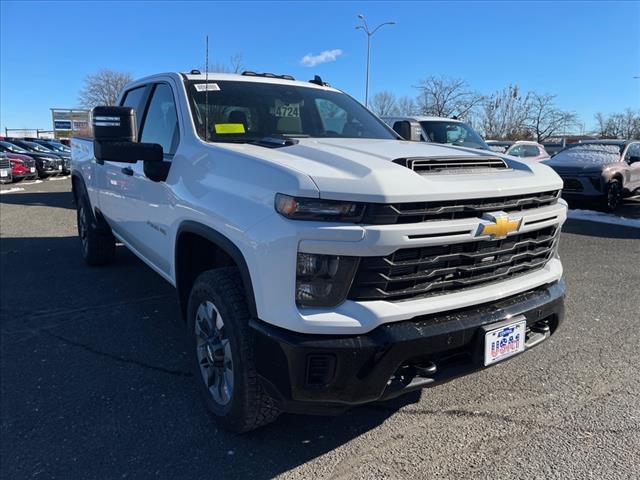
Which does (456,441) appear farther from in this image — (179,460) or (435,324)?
(179,460)

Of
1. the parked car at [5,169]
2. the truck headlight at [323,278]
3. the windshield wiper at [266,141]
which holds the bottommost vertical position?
the parked car at [5,169]

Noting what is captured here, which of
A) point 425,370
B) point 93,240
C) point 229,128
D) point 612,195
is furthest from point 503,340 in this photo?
point 612,195

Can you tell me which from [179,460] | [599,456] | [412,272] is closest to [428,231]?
[412,272]

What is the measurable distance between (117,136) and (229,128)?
0.68m

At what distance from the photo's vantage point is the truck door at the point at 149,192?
3.41 m

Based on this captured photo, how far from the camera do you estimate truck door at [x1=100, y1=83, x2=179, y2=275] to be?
3.41 metres

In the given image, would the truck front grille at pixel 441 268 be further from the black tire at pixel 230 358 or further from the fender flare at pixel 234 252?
the black tire at pixel 230 358

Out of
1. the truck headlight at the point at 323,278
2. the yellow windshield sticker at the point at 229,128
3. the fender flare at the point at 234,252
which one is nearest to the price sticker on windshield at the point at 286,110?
the yellow windshield sticker at the point at 229,128

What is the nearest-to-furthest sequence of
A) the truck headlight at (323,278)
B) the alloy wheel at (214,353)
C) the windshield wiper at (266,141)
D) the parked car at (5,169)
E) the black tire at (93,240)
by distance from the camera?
the truck headlight at (323,278)
the alloy wheel at (214,353)
the windshield wiper at (266,141)
the black tire at (93,240)
the parked car at (5,169)

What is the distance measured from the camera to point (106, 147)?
117 inches

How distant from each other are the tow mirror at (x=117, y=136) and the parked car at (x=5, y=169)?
1758 cm

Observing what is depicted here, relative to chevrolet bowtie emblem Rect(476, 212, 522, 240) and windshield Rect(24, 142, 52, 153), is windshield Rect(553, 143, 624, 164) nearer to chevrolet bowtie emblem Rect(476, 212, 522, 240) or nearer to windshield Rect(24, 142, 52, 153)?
chevrolet bowtie emblem Rect(476, 212, 522, 240)

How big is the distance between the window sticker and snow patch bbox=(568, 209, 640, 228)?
8.68 meters

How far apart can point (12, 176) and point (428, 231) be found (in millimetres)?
20511
